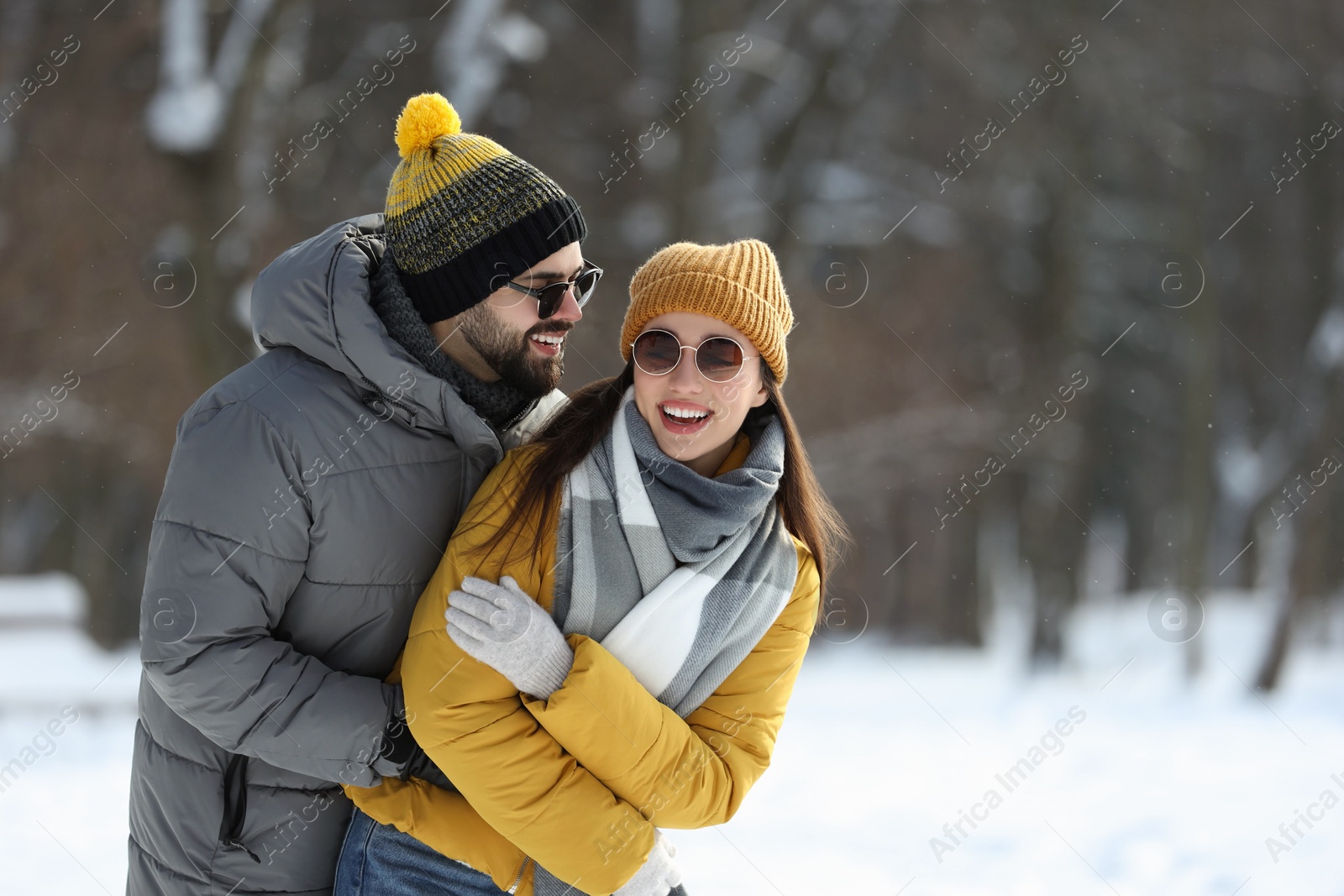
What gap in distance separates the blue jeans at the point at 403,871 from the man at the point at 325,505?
13 cm

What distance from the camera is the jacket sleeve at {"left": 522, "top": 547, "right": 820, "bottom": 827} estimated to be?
6.24 ft

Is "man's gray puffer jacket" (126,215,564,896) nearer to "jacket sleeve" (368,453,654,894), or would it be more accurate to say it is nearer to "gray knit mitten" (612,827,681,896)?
"jacket sleeve" (368,453,654,894)

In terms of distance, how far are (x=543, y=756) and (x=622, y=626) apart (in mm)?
287

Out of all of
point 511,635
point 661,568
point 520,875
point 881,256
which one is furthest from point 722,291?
point 881,256

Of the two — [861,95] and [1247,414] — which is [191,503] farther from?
[1247,414]

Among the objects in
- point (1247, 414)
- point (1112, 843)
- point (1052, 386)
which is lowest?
point (1112, 843)

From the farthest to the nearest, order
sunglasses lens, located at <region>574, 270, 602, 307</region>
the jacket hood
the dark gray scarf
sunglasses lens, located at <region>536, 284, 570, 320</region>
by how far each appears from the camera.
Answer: sunglasses lens, located at <region>574, 270, 602, 307</region> → sunglasses lens, located at <region>536, 284, 570, 320</region> → the dark gray scarf → the jacket hood

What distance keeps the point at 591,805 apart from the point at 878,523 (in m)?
12.4

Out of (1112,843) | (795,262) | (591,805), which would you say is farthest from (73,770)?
(795,262)

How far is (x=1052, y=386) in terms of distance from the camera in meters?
10.2

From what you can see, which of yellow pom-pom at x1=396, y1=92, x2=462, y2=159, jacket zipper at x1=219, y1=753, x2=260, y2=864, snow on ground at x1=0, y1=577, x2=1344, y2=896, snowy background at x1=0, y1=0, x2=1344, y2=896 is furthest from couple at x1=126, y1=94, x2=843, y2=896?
snowy background at x1=0, y1=0, x2=1344, y2=896

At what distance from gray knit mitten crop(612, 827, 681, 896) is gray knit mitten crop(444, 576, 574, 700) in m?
0.41

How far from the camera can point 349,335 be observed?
2.12 m

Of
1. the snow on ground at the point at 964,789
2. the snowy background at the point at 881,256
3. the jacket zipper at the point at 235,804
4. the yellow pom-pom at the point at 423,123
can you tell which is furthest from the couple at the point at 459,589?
the snowy background at the point at 881,256
